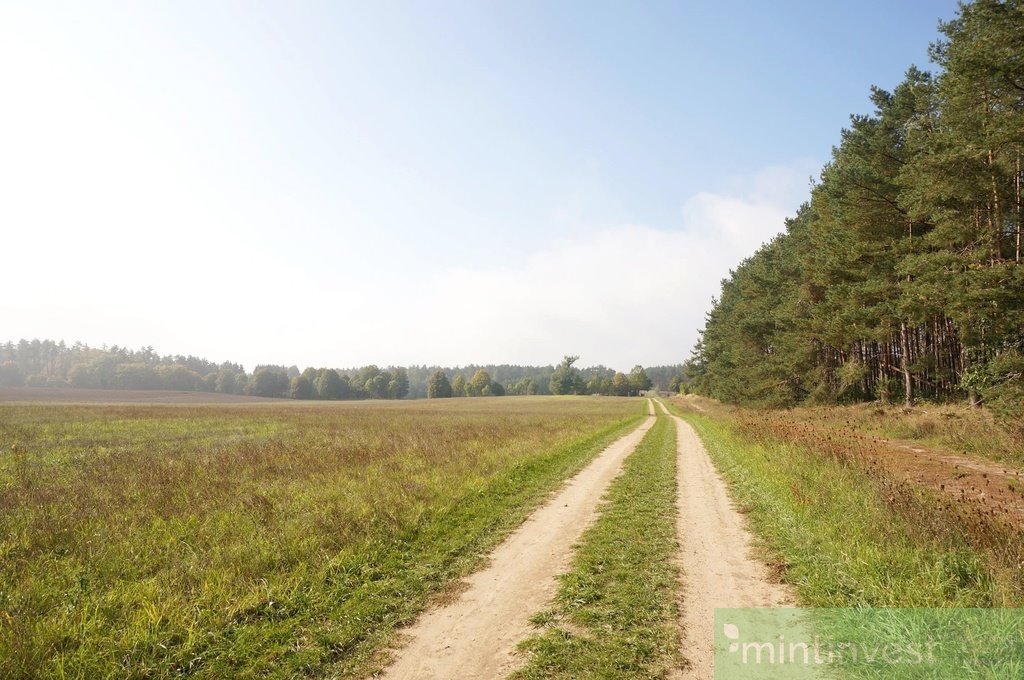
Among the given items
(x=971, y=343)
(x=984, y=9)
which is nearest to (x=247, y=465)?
(x=971, y=343)

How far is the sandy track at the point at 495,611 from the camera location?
→ 4582mm

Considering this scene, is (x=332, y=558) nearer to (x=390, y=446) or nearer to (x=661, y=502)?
(x=661, y=502)

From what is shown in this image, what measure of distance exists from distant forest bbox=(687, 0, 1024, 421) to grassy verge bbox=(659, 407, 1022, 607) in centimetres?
983

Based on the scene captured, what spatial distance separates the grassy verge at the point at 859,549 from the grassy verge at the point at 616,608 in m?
1.79

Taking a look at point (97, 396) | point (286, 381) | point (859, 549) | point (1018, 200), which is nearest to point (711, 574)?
point (859, 549)

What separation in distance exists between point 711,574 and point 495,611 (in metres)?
3.22

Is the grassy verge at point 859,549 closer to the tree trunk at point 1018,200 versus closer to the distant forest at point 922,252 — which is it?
the distant forest at point 922,252

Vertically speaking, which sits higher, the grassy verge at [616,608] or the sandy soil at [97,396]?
the grassy verge at [616,608]

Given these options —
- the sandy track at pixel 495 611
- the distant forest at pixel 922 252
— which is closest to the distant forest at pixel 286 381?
the distant forest at pixel 922 252

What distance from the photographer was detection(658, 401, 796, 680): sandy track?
4898 millimetres

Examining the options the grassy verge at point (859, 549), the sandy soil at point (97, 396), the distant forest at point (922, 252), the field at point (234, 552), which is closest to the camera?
the field at point (234, 552)

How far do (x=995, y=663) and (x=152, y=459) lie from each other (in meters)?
21.0

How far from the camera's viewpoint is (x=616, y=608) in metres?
5.56

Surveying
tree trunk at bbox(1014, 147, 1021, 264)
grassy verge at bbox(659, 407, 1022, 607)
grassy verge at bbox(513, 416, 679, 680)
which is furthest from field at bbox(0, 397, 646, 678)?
tree trunk at bbox(1014, 147, 1021, 264)
